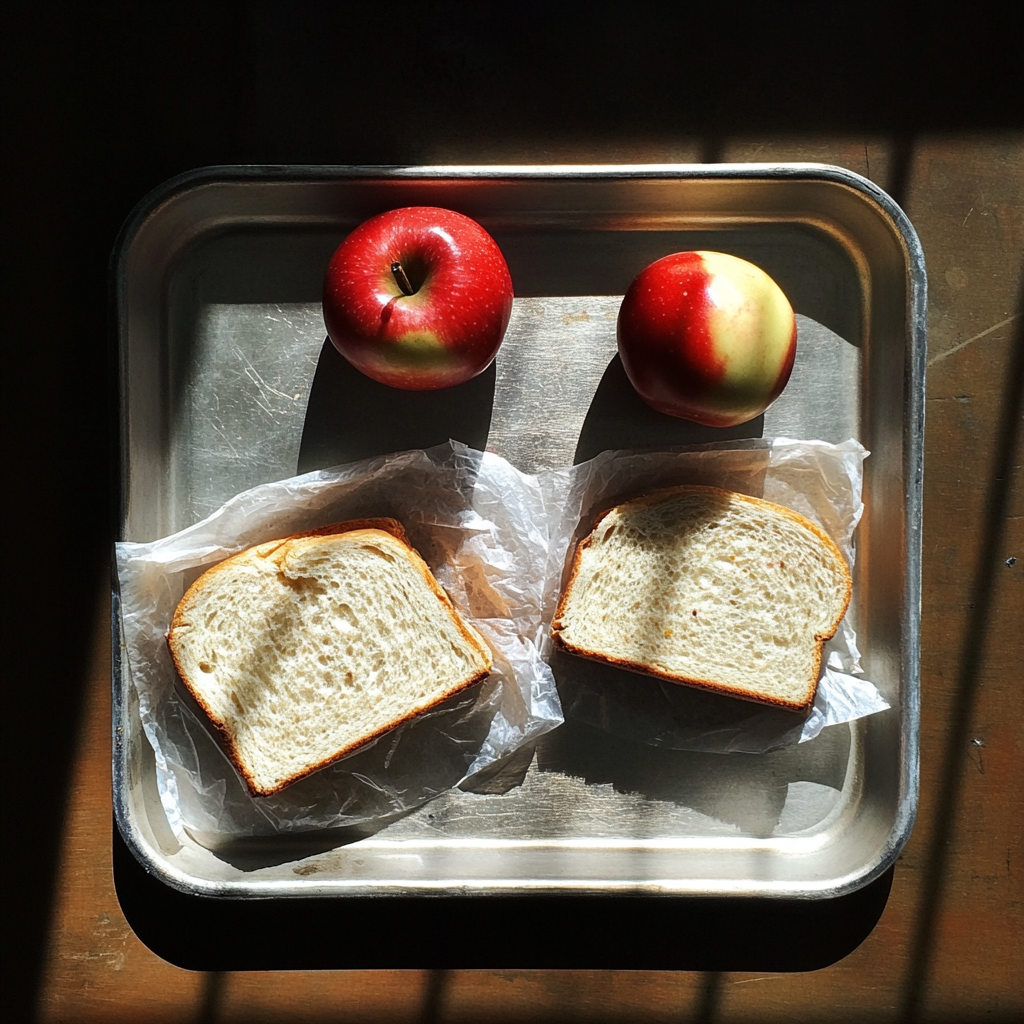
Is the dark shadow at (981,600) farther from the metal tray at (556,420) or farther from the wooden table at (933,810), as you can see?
the metal tray at (556,420)

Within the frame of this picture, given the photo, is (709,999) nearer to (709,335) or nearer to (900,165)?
(709,335)

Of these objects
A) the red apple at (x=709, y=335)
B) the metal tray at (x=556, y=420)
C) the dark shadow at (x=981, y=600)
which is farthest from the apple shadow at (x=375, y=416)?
the dark shadow at (x=981, y=600)

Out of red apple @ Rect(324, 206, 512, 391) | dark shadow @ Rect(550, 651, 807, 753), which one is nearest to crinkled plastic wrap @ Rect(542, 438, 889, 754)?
dark shadow @ Rect(550, 651, 807, 753)

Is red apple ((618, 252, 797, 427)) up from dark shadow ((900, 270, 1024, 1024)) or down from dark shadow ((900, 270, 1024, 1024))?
up

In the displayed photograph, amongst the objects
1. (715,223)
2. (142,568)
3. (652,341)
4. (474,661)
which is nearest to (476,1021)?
(474,661)

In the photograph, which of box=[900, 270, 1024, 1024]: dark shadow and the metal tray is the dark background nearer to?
the metal tray

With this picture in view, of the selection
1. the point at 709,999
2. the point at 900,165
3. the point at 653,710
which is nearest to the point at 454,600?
the point at 653,710
